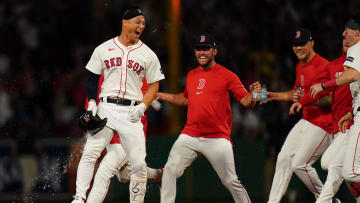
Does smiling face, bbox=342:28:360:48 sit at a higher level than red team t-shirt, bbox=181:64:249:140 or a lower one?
higher

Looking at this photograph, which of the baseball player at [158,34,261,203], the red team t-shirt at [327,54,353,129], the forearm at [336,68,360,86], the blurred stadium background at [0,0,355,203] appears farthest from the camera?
the blurred stadium background at [0,0,355,203]

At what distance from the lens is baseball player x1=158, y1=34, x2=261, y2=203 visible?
348 inches

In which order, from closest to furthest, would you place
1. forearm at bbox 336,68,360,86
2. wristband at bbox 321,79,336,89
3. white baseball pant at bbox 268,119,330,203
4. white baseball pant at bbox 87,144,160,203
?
forearm at bbox 336,68,360,86
wristband at bbox 321,79,336,89
white baseball pant at bbox 87,144,160,203
white baseball pant at bbox 268,119,330,203

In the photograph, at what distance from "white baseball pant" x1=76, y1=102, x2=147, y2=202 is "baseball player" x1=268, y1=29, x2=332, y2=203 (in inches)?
84.1

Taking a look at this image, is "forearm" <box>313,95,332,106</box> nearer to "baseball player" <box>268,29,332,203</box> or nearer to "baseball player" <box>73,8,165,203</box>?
"baseball player" <box>268,29,332,203</box>

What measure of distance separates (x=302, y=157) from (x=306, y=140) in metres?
0.23

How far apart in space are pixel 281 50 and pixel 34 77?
17.5 ft

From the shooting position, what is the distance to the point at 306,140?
31.5 feet

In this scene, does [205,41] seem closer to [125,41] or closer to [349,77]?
[125,41]

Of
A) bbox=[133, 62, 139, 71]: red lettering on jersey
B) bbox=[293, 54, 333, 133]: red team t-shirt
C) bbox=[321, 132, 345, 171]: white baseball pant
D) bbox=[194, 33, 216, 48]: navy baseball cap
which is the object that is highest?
bbox=[194, 33, 216, 48]: navy baseball cap

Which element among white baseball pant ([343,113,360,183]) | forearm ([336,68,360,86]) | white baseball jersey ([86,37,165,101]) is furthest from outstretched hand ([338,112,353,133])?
white baseball jersey ([86,37,165,101])

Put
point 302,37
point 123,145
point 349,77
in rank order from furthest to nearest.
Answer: point 302,37
point 123,145
point 349,77

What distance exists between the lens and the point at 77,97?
47.9ft

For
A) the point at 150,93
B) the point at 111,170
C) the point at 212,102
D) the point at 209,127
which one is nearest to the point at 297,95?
the point at 212,102
